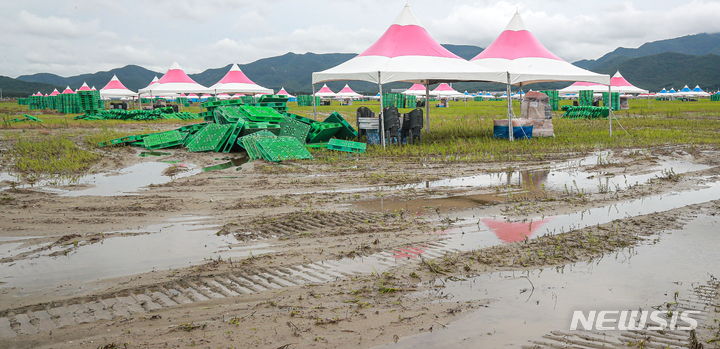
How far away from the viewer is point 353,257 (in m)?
5.08

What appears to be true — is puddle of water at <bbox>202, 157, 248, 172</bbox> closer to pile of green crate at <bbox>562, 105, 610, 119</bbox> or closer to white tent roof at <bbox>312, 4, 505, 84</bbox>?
white tent roof at <bbox>312, 4, 505, 84</bbox>

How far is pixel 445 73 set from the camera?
51.4ft

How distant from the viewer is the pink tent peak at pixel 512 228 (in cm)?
570

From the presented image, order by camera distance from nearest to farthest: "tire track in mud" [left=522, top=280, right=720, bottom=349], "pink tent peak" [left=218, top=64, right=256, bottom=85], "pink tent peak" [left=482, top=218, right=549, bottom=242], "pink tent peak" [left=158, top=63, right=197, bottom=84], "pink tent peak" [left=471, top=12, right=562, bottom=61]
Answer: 1. "tire track in mud" [left=522, top=280, right=720, bottom=349]
2. "pink tent peak" [left=482, top=218, right=549, bottom=242]
3. "pink tent peak" [left=471, top=12, right=562, bottom=61]
4. "pink tent peak" [left=158, top=63, right=197, bottom=84]
5. "pink tent peak" [left=218, top=64, right=256, bottom=85]

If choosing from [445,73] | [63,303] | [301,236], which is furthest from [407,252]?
[445,73]

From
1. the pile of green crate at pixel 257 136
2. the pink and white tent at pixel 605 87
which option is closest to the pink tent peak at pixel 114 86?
the pile of green crate at pixel 257 136

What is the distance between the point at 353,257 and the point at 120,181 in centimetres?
632

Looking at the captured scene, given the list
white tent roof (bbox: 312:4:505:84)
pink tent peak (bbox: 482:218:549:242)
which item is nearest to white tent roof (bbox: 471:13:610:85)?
→ white tent roof (bbox: 312:4:505:84)

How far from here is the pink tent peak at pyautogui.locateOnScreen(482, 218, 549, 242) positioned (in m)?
5.70

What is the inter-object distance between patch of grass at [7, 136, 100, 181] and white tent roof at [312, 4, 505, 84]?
698 cm

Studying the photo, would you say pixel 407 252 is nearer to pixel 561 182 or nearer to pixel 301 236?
pixel 301 236

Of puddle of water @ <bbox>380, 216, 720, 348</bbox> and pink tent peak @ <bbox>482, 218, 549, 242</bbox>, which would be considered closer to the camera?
puddle of water @ <bbox>380, 216, 720, 348</bbox>

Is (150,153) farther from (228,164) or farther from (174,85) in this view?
(174,85)

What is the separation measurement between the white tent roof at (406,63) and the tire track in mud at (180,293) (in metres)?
10.7
